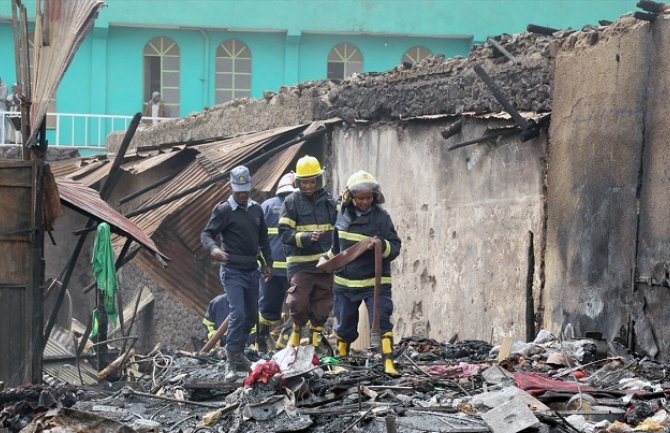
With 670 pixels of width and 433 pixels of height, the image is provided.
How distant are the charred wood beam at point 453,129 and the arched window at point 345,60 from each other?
2024 cm

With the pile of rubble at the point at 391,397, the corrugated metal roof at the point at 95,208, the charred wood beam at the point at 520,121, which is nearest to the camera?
the pile of rubble at the point at 391,397

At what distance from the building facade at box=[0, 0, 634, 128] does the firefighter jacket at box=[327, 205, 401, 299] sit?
880 inches

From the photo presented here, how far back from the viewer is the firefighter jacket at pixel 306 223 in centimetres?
1200

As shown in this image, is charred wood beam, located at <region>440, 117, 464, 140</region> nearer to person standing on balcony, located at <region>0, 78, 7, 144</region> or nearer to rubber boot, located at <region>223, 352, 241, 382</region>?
rubber boot, located at <region>223, 352, 241, 382</region>

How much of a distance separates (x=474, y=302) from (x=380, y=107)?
3249 mm

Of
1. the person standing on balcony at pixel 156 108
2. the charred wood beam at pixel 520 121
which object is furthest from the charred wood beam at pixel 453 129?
the person standing on balcony at pixel 156 108

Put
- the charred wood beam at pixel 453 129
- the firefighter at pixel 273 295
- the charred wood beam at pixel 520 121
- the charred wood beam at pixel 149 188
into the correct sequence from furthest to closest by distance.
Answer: the charred wood beam at pixel 149 188 < the charred wood beam at pixel 453 129 < the firefighter at pixel 273 295 < the charred wood beam at pixel 520 121

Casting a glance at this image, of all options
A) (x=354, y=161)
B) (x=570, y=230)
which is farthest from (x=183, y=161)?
(x=570, y=230)

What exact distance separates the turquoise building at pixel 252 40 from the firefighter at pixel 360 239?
73.1 ft

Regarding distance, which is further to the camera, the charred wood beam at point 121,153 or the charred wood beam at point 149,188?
the charred wood beam at point 149,188

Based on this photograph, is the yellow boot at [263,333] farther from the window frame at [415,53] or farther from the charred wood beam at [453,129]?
the window frame at [415,53]

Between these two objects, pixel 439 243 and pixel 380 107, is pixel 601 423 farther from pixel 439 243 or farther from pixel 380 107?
pixel 380 107

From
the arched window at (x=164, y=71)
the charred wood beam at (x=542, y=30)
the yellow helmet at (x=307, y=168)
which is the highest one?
the arched window at (x=164, y=71)

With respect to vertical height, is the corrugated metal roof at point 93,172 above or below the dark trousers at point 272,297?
above
